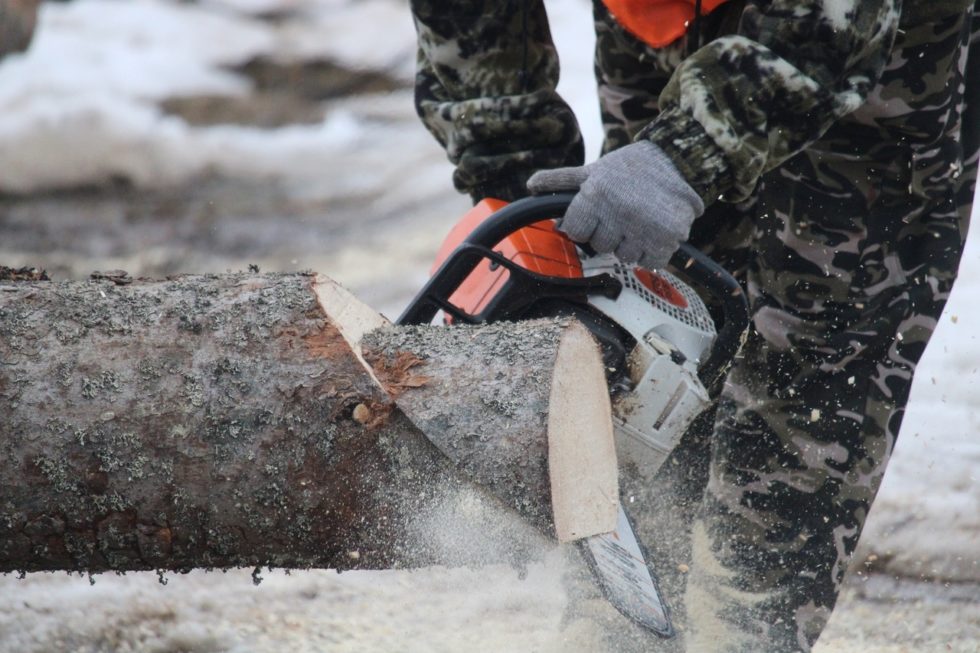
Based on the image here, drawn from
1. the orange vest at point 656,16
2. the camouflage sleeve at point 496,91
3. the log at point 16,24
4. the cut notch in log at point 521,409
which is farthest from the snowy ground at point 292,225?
the orange vest at point 656,16

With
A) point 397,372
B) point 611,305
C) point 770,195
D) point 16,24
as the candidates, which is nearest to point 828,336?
point 770,195

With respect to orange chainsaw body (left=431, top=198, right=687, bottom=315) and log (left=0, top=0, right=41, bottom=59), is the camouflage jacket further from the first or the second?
log (left=0, top=0, right=41, bottom=59)

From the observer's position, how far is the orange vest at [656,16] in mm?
2070

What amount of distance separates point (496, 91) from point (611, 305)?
749 millimetres

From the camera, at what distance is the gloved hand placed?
169 centimetres

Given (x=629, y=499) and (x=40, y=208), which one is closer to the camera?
(x=629, y=499)

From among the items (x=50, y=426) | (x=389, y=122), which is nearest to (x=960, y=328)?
(x=50, y=426)

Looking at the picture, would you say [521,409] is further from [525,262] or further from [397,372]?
[525,262]

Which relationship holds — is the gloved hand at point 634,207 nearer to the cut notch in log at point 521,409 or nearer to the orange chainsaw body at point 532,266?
the orange chainsaw body at point 532,266

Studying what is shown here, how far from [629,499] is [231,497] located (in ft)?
3.16

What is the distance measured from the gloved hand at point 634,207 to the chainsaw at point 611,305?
0.19 ft

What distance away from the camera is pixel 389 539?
5.16 ft

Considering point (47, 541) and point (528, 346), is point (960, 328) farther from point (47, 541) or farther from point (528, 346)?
point (47, 541)

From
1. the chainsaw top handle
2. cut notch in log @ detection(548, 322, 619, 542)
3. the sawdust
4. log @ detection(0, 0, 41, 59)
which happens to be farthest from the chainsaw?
log @ detection(0, 0, 41, 59)
